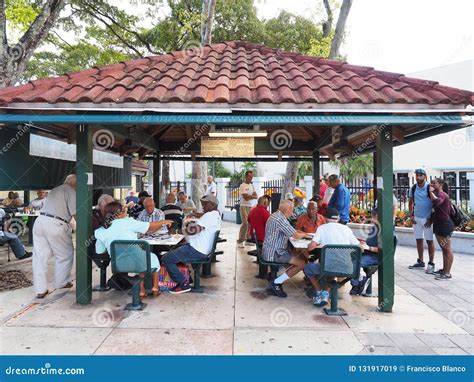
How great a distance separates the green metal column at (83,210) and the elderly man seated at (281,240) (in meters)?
2.42

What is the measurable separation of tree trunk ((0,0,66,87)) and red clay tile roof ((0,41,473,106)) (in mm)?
2999

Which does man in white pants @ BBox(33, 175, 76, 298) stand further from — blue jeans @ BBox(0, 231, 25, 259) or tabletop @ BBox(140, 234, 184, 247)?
blue jeans @ BBox(0, 231, 25, 259)

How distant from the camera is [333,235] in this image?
4.36 m

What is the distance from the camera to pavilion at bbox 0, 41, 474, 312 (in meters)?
3.91

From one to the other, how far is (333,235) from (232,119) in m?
1.89

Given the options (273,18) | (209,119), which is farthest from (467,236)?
(273,18)

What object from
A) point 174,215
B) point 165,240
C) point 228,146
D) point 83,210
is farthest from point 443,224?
point 83,210

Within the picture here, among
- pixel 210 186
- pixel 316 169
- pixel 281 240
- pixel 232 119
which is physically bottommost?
pixel 281 240

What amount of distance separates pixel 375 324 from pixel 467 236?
556 centimetres

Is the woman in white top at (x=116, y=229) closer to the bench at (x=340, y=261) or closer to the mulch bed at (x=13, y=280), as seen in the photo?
the mulch bed at (x=13, y=280)

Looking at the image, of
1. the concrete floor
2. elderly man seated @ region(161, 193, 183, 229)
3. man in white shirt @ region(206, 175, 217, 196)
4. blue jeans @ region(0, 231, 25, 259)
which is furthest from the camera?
man in white shirt @ region(206, 175, 217, 196)

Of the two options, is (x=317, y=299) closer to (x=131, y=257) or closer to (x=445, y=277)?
(x=131, y=257)

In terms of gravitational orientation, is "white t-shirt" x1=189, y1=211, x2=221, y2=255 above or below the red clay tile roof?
below

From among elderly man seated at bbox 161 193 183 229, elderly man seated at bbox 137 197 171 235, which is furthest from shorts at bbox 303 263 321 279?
elderly man seated at bbox 161 193 183 229
